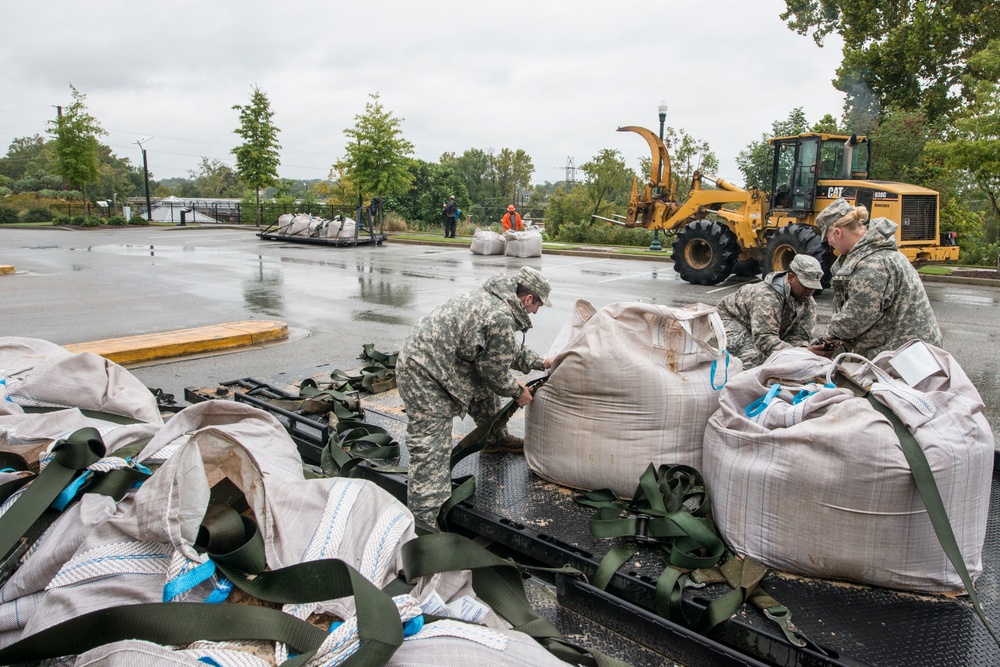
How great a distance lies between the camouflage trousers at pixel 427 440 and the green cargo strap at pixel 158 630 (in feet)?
4.58

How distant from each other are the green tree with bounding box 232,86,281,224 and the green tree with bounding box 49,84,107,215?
255 inches

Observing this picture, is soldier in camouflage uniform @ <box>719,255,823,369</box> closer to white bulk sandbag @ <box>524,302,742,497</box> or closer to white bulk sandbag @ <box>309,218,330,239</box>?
white bulk sandbag @ <box>524,302,742,497</box>

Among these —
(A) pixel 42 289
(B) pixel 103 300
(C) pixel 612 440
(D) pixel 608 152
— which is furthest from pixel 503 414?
(D) pixel 608 152

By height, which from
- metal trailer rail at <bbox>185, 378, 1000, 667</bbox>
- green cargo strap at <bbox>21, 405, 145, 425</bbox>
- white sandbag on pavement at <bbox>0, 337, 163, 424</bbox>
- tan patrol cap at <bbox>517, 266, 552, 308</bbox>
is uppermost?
tan patrol cap at <bbox>517, 266, 552, 308</bbox>

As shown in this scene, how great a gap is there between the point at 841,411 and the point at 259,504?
192cm

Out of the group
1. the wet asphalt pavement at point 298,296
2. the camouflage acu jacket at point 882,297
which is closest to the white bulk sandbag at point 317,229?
the wet asphalt pavement at point 298,296

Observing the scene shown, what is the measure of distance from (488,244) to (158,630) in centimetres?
1886

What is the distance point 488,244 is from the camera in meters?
20.2

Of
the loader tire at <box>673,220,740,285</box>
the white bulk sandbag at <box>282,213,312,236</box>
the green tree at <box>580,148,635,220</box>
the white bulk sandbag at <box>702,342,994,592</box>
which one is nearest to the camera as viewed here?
the white bulk sandbag at <box>702,342,994,592</box>

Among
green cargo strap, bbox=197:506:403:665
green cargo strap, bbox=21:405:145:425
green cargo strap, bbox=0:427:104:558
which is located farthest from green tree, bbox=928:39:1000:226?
green cargo strap, bbox=0:427:104:558

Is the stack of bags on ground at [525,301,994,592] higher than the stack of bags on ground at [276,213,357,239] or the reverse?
the reverse

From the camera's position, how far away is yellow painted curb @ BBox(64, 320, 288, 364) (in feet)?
21.2

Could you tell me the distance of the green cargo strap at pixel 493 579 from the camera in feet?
6.39

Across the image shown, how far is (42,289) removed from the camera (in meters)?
11.2
